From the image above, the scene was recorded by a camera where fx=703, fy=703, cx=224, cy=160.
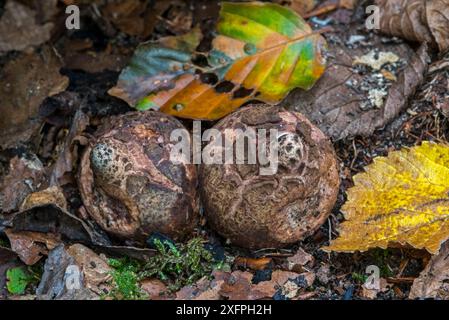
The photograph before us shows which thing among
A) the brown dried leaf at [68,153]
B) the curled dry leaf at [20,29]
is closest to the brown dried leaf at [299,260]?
the brown dried leaf at [68,153]

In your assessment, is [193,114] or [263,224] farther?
[193,114]

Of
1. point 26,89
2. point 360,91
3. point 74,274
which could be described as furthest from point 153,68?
point 74,274

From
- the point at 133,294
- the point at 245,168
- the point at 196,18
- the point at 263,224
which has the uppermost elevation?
the point at 196,18

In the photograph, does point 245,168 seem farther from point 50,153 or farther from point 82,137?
point 50,153

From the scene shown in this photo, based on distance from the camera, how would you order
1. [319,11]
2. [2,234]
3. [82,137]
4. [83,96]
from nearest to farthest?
[2,234] → [82,137] → [83,96] → [319,11]

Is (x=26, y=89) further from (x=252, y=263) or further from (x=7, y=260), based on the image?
(x=252, y=263)

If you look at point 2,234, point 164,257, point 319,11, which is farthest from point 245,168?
point 319,11

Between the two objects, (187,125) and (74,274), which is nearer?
(74,274)
